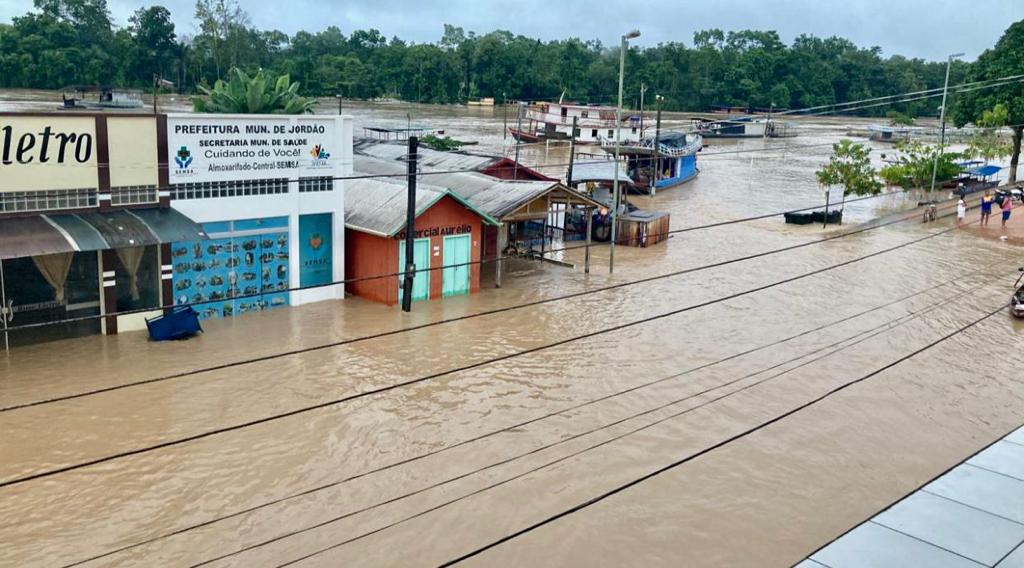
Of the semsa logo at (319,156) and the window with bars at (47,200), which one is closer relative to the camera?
the window with bars at (47,200)

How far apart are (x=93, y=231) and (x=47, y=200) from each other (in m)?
1.27

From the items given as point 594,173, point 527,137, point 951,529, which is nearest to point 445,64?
point 527,137

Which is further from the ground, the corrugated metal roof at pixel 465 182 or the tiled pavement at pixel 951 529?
the corrugated metal roof at pixel 465 182

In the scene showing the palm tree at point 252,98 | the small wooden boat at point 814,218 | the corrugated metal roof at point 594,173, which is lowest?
the small wooden boat at point 814,218

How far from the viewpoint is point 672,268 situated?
32156mm

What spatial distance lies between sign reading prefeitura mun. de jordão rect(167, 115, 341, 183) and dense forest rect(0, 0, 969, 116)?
63940 mm

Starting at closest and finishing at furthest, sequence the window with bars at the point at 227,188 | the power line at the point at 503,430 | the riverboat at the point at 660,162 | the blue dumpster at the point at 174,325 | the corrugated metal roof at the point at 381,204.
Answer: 1. the power line at the point at 503,430
2. the blue dumpster at the point at 174,325
3. the window with bars at the point at 227,188
4. the corrugated metal roof at the point at 381,204
5. the riverboat at the point at 660,162

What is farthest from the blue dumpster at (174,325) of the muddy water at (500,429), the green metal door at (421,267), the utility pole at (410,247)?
the green metal door at (421,267)

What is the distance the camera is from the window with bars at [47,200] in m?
19.5

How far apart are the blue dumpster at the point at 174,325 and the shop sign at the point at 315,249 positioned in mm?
3890

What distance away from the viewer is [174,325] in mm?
21094

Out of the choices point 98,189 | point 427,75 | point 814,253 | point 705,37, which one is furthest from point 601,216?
point 705,37

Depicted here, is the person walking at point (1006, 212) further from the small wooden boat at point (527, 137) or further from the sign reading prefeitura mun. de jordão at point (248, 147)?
the small wooden boat at point (527, 137)

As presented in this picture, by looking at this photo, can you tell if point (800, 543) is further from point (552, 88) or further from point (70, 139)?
point (552, 88)
